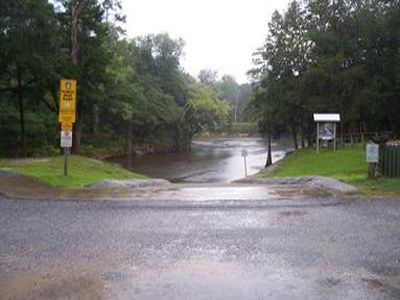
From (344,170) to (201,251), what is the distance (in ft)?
67.9

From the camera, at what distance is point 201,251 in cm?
846

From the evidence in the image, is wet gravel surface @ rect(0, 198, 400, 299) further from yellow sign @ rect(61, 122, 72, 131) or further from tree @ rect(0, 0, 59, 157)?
tree @ rect(0, 0, 59, 157)

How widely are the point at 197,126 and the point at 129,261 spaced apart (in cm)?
8264

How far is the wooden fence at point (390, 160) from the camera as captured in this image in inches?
709

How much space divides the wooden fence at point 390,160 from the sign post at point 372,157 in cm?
29

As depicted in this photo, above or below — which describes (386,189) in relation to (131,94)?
below

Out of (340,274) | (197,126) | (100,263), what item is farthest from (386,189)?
(197,126)

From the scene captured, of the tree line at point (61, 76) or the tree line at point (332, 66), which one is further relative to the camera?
the tree line at point (332, 66)

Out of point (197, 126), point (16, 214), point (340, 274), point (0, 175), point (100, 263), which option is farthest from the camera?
Answer: point (197, 126)

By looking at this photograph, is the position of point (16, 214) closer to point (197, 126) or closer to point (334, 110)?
point (334, 110)

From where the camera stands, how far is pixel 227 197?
14375 mm

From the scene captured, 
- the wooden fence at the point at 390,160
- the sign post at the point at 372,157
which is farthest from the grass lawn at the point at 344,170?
the wooden fence at the point at 390,160

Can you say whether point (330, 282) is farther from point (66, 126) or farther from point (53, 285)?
point (66, 126)

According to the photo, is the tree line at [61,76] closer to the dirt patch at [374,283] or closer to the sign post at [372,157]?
the sign post at [372,157]
